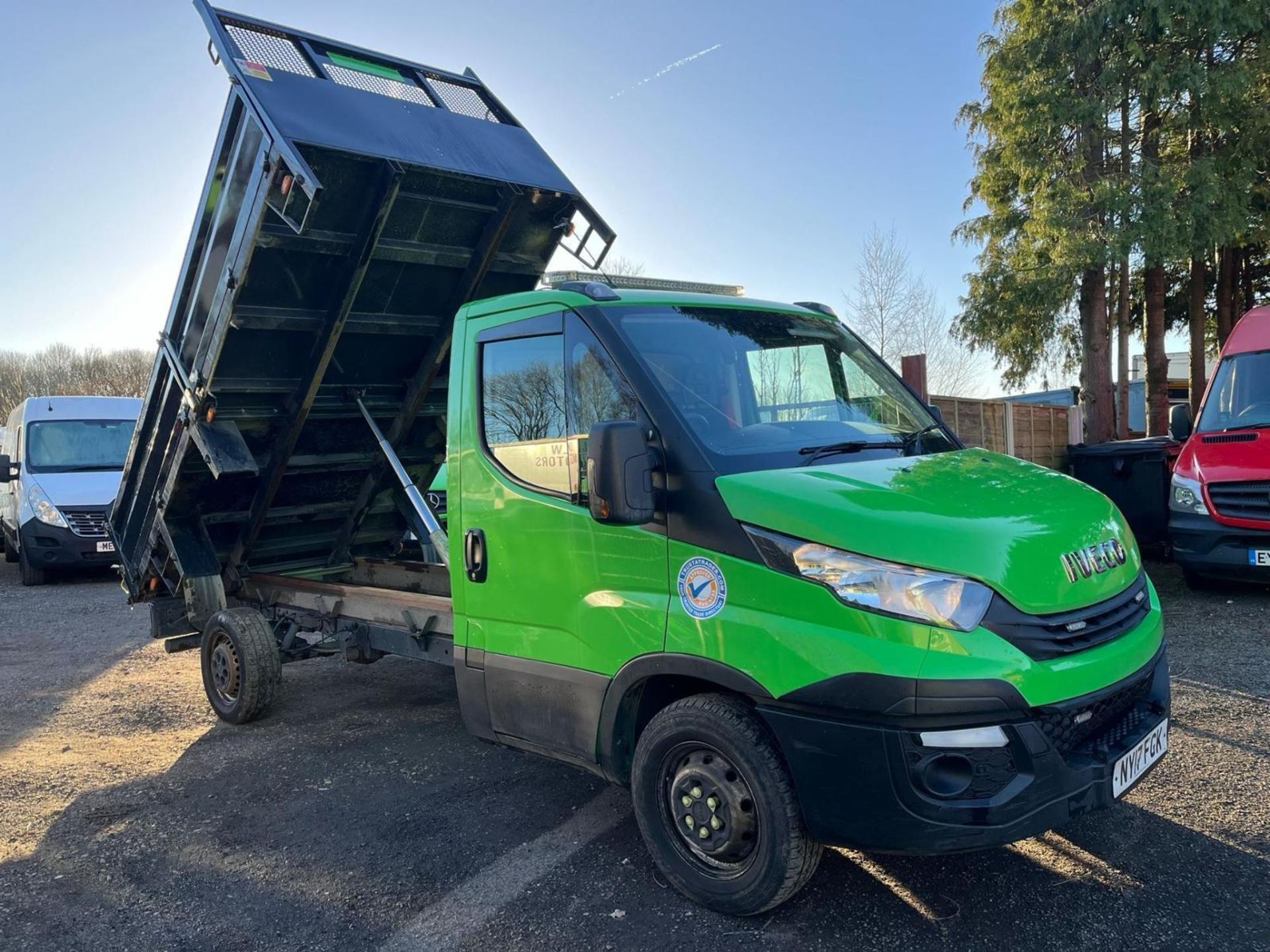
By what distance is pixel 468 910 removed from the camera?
3.54m

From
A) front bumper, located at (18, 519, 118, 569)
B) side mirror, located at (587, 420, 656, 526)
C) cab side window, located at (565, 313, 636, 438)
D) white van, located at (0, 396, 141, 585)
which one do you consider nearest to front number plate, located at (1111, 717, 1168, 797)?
side mirror, located at (587, 420, 656, 526)

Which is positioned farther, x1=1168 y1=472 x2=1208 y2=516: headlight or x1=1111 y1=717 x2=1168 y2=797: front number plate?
x1=1168 y1=472 x2=1208 y2=516: headlight

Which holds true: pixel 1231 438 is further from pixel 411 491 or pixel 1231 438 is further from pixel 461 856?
pixel 461 856

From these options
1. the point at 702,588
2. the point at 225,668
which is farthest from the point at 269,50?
the point at 702,588

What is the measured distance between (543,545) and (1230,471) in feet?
22.5

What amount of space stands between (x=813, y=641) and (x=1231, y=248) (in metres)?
20.7

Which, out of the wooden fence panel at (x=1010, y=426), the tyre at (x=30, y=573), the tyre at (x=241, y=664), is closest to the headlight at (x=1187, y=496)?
the wooden fence panel at (x=1010, y=426)

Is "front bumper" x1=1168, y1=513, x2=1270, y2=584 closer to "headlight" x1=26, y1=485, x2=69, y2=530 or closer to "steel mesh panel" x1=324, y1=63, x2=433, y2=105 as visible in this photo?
"steel mesh panel" x1=324, y1=63, x2=433, y2=105

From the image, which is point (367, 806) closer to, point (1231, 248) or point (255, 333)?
point (255, 333)

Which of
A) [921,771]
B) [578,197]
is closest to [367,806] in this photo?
[921,771]

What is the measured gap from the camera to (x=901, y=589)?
2.92m

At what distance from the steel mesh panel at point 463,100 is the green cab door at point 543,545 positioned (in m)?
2.08

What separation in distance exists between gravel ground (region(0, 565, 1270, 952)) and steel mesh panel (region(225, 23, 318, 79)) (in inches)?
151

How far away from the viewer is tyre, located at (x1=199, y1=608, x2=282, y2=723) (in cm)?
584
